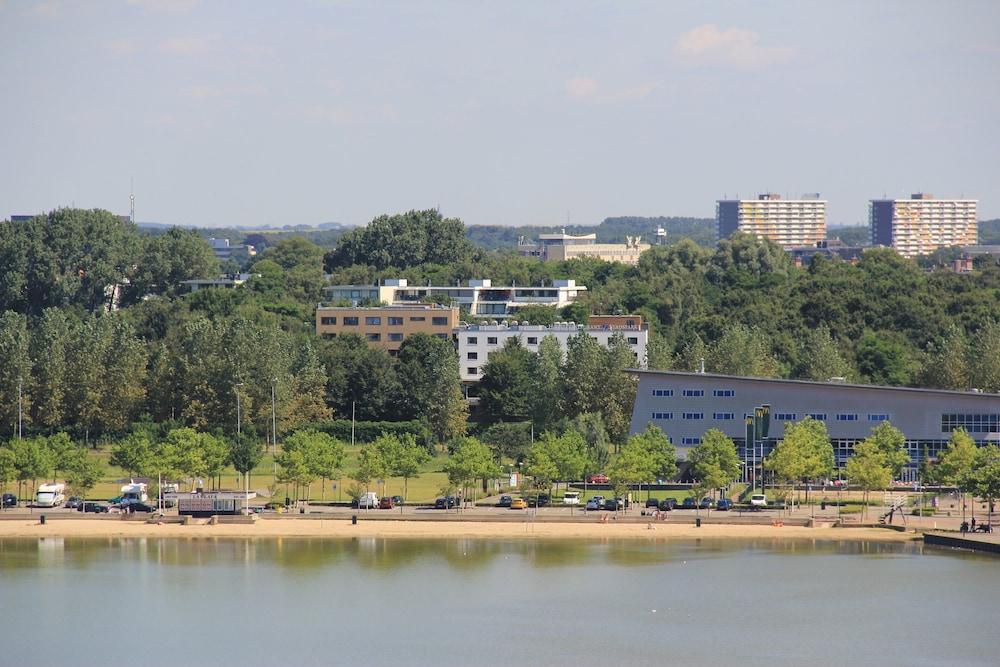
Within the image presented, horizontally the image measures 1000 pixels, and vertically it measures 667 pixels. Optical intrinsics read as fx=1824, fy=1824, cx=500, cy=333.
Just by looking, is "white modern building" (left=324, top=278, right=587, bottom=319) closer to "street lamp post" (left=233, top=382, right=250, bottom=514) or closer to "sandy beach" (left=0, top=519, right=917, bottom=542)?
"street lamp post" (left=233, top=382, right=250, bottom=514)

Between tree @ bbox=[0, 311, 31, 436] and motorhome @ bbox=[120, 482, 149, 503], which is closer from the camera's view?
motorhome @ bbox=[120, 482, 149, 503]

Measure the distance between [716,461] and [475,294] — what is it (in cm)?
5587

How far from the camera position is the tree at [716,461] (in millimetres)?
57906

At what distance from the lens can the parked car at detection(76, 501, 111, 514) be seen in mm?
57844

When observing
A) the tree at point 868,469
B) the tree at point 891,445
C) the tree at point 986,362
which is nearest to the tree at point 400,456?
the tree at point 868,469

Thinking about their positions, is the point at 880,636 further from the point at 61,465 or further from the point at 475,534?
the point at 61,465

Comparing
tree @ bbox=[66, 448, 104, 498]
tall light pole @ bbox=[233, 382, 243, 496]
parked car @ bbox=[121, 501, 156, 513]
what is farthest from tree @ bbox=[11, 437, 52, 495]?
tall light pole @ bbox=[233, 382, 243, 496]

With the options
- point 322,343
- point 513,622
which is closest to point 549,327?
point 322,343

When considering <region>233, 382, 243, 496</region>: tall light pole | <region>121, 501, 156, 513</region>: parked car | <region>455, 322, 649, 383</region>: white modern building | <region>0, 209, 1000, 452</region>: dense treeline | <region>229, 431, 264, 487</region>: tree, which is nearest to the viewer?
<region>121, 501, 156, 513</region>: parked car

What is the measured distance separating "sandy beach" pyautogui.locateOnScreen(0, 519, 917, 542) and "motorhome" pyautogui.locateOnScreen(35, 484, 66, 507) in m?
3.03

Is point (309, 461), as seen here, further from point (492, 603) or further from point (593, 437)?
point (492, 603)

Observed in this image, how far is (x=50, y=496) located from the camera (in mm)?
59156

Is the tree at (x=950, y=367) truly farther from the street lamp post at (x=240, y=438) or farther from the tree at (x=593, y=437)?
the street lamp post at (x=240, y=438)

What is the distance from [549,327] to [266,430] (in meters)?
22.9
